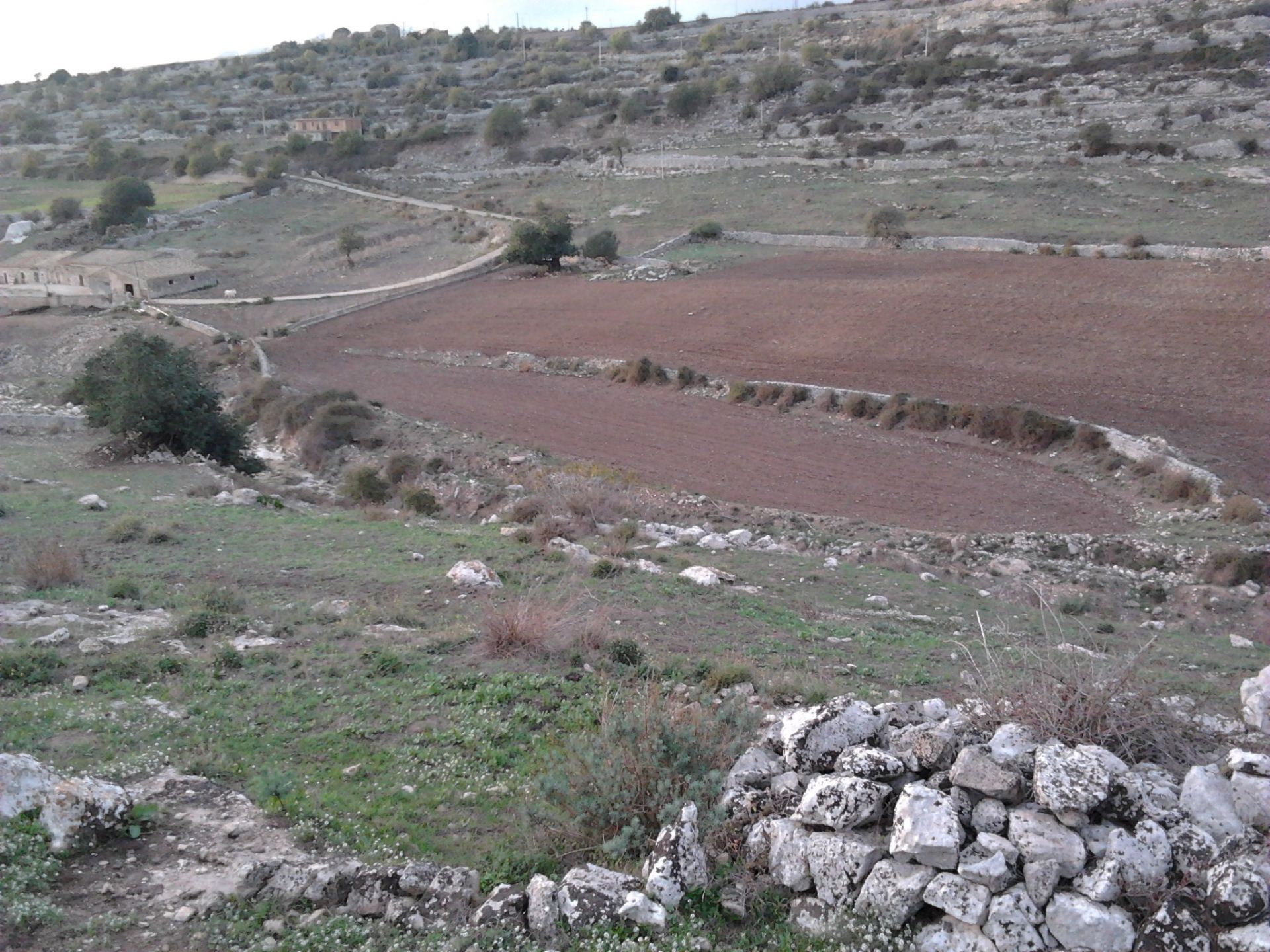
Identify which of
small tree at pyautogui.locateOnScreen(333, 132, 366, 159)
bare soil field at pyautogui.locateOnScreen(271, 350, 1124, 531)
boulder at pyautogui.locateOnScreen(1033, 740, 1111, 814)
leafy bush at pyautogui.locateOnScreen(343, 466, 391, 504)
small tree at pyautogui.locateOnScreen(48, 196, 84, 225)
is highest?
small tree at pyautogui.locateOnScreen(333, 132, 366, 159)

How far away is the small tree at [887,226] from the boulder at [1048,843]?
42.9 m

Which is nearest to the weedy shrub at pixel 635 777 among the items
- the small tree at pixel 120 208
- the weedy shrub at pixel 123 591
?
the weedy shrub at pixel 123 591

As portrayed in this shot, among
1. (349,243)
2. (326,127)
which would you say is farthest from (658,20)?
(349,243)

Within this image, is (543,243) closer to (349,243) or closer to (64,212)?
(349,243)

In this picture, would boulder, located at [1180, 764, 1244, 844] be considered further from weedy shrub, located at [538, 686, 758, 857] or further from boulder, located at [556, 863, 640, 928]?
boulder, located at [556, 863, 640, 928]

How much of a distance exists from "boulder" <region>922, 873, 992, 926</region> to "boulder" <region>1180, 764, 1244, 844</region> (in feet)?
4.06

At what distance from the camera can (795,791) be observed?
5844 mm

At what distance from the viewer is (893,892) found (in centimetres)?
502

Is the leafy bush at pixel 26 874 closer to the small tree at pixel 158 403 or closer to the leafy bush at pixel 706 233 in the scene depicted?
the small tree at pixel 158 403

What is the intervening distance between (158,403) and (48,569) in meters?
11.8

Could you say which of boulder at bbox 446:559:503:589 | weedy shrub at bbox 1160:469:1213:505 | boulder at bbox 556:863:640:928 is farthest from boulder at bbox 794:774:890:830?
weedy shrub at bbox 1160:469:1213:505

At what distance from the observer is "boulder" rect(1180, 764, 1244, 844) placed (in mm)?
5055

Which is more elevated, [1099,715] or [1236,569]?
[1099,715]

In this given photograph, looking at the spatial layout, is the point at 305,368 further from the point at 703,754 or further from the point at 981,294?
the point at 703,754
